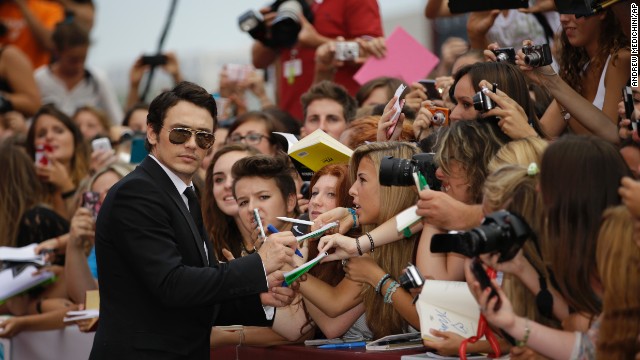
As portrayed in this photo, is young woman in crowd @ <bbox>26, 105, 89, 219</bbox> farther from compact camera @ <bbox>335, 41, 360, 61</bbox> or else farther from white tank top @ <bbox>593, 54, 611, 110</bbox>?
white tank top @ <bbox>593, 54, 611, 110</bbox>

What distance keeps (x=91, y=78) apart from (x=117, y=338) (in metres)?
6.34

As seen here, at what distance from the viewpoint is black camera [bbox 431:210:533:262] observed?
3615 millimetres

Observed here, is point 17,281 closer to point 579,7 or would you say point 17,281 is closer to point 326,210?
point 326,210

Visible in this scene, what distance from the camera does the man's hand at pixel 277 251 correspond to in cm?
450

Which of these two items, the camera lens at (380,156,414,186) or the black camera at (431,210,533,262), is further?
the camera lens at (380,156,414,186)

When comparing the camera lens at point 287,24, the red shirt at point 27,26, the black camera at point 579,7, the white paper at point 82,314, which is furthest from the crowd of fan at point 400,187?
the red shirt at point 27,26

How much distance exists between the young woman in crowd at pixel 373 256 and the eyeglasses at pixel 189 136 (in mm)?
726

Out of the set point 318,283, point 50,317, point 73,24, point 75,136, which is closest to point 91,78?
point 73,24

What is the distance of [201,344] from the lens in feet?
15.2

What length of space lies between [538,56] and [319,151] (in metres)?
1.25

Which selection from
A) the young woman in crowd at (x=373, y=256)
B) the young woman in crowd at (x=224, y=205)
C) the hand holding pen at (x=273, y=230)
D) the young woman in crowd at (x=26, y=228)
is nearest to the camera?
the hand holding pen at (x=273, y=230)

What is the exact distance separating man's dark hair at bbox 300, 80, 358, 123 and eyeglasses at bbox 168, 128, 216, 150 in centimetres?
239

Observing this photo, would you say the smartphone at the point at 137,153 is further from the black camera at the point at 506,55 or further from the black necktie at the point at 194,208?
the black camera at the point at 506,55

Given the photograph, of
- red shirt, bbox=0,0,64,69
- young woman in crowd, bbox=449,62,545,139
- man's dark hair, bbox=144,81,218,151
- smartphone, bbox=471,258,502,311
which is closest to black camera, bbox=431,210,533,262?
smartphone, bbox=471,258,502,311
